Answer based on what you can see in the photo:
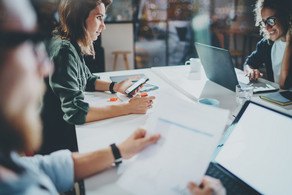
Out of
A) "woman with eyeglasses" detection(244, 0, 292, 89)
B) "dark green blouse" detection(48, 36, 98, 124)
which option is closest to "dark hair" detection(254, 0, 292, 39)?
"woman with eyeglasses" detection(244, 0, 292, 89)

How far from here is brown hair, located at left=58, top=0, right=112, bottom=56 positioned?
1318 mm

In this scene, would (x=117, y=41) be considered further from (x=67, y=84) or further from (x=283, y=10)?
(x=67, y=84)

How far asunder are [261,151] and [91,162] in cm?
57

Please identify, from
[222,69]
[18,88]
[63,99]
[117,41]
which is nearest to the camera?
[18,88]

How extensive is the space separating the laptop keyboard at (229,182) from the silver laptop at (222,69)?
30.2 inches

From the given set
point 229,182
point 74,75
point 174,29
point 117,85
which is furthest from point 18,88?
point 174,29

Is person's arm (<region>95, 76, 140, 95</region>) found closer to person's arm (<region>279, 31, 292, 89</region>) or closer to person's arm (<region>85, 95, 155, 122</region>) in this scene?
person's arm (<region>85, 95, 155, 122</region>)

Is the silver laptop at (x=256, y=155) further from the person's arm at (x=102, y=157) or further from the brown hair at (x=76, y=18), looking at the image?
the brown hair at (x=76, y=18)

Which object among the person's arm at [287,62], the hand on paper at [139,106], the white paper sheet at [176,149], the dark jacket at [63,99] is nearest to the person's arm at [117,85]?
the dark jacket at [63,99]

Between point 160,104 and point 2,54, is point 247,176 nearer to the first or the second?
point 160,104

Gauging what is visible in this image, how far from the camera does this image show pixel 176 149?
0.71 metres

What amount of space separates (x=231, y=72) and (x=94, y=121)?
872 millimetres

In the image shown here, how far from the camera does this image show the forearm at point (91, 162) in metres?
0.81

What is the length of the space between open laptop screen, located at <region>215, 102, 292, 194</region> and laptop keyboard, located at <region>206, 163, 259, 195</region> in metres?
0.02
